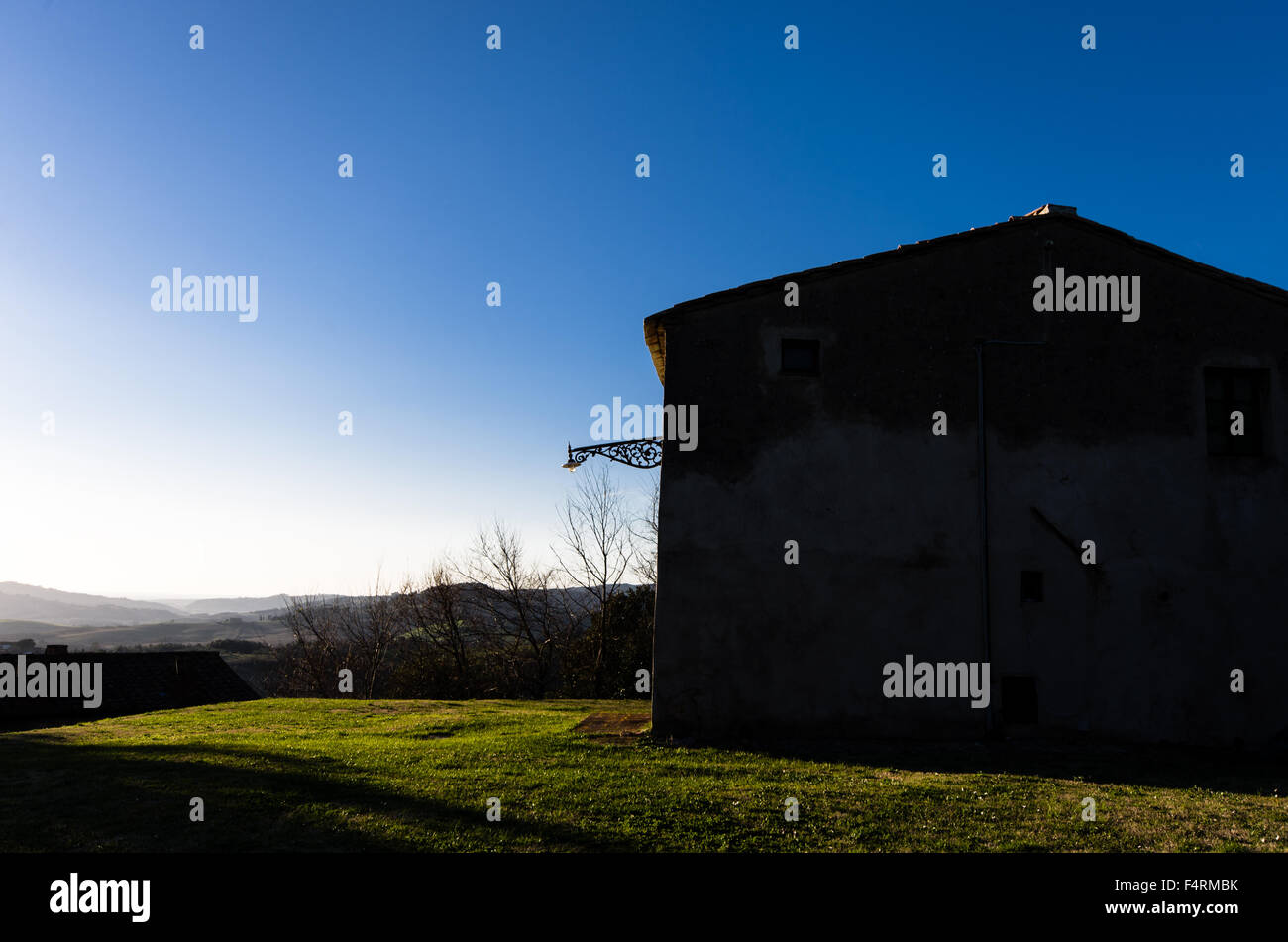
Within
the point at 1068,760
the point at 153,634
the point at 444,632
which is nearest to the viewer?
the point at 1068,760

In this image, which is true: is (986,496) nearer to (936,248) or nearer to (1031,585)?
(1031,585)

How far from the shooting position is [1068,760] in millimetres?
10555

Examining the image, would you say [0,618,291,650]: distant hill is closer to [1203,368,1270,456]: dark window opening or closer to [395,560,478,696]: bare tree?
[395,560,478,696]: bare tree

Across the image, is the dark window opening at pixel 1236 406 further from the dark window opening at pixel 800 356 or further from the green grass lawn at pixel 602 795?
the dark window opening at pixel 800 356

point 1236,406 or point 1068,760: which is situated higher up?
point 1236,406

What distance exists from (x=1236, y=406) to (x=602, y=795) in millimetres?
12632

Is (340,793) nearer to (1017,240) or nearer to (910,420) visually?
(910,420)

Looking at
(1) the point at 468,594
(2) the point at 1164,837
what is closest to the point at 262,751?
(2) the point at 1164,837

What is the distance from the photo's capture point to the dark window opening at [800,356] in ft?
40.1

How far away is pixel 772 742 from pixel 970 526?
15.5 ft

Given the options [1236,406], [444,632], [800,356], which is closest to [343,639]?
[444,632]

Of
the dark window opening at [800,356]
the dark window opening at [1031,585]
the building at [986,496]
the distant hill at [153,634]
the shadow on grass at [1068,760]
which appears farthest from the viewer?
the distant hill at [153,634]

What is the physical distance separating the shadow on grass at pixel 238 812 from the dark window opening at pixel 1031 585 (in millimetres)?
8702

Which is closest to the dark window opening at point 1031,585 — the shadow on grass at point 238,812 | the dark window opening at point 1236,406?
the dark window opening at point 1236,406
